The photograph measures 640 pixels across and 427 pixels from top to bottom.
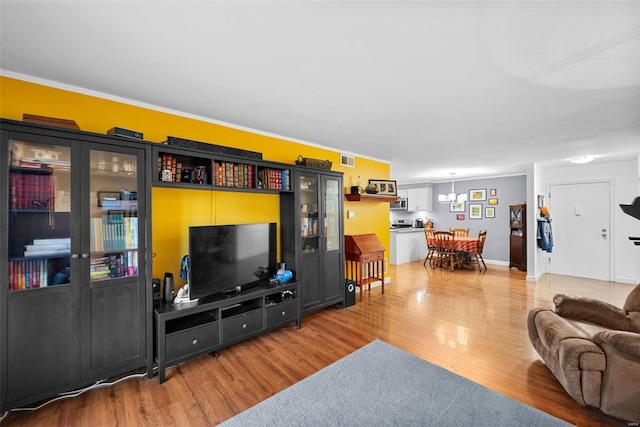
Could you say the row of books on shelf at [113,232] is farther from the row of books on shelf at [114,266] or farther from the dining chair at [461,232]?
the dining chair at [461,232]

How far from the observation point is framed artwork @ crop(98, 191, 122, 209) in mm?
2190

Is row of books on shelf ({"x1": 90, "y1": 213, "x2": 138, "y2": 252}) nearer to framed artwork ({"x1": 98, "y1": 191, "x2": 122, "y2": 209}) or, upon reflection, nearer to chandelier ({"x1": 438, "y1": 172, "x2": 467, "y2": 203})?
framed artwork ({"x1": 98, "y1": 191, "x2": 122, "y2": 209})

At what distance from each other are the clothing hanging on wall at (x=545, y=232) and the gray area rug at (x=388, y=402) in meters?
4.86

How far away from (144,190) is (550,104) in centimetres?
383

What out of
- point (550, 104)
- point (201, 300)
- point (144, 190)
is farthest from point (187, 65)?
point (550, 104)

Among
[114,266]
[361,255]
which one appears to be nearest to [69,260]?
[114,266]

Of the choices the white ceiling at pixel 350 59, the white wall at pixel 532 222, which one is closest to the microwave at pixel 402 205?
the white wall at pixel 532 222

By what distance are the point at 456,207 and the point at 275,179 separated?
6623mm

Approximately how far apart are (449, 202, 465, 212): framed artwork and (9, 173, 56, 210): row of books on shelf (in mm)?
8555

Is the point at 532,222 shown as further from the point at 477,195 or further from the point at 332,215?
the point at 332,215

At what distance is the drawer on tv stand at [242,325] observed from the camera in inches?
106

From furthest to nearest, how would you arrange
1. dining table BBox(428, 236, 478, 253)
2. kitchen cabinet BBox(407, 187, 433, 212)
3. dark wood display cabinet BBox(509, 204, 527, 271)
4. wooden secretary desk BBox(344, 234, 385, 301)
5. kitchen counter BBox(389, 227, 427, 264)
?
kitchen cabinet BBox(407, 187, 433, 212) < kitchen counter BBox(389, 227, 427, 264) < dining table BBox(428, 236, 478, 253) < dark wood display cabinet BBox(509, 204, 527, 271) < wooden secretary desk BBox(344, 234, 385, 301)

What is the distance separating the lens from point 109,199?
223 centimetres

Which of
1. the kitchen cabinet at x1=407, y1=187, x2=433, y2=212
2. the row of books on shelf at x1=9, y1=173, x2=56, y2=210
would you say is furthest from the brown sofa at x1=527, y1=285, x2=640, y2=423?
the kitchen cabinet at x1=407, y1=187, x2=433, y2=212
